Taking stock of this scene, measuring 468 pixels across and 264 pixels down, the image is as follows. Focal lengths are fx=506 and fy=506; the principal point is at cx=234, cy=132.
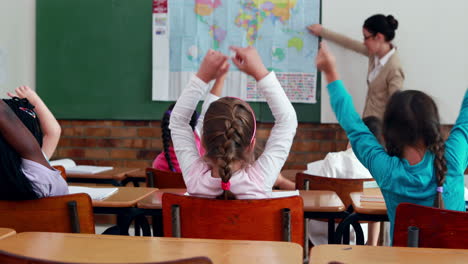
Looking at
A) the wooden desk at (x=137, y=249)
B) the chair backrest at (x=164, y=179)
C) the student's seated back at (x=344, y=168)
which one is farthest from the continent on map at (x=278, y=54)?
the wooden desk at (x=137, y=249)

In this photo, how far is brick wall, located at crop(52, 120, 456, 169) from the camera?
432 centimetres

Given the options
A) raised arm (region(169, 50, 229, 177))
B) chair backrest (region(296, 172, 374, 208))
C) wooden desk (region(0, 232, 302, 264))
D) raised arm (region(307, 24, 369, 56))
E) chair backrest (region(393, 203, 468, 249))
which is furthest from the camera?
raised arm (region(307, 24, 369, 56))

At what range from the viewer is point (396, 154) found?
1.81 meters

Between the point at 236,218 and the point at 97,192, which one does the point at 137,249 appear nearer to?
the point at 236,218

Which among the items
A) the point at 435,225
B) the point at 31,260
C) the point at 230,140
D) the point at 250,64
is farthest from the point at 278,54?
the point at 31,260

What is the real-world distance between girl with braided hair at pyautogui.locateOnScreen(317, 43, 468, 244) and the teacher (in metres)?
2.10

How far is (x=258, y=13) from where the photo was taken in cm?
426

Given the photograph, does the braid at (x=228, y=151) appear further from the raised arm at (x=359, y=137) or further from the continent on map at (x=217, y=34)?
the continent on map at (x=217, y=34)

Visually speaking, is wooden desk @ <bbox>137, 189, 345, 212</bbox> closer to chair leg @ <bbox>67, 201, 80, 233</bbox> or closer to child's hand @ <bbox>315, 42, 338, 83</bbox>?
chair leg @ <bbox>67, 201, 80, 233</bbox>

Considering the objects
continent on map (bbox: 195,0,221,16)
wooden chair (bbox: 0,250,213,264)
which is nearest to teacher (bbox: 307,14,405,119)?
continent on map (bbox: 195,0,221,16)

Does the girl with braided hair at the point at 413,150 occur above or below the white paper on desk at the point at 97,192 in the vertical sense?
above

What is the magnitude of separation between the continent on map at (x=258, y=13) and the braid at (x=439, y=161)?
2.70m

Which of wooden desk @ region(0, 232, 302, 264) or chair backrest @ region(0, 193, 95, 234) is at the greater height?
wooden desk @ region(0, 232, 302, 264)

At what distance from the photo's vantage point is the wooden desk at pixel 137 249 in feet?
3.46
